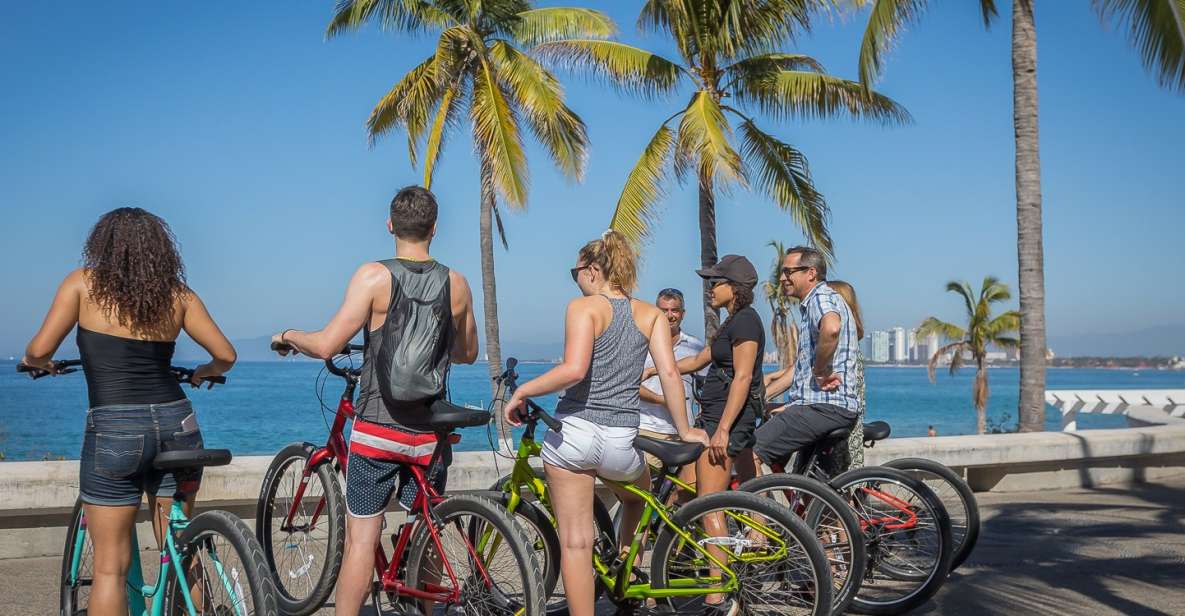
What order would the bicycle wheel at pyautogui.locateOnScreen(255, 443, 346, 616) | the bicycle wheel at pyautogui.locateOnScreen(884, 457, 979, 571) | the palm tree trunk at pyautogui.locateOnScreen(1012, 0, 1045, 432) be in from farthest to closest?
1. the palm tree trunk at pyautogui.locateOnScreen(1012, 0, 1045, 432)
2. the bicycle wheel at pyautogui.locateOnScreen(884, 457, 979, 571)
3. the bicycle wheel at pyautogui.locateOnScreen(255, 443, 346, 616)

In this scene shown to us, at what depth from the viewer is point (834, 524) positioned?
5738mm

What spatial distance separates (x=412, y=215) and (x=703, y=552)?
202 cm

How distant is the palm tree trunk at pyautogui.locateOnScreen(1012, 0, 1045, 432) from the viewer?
516 inches

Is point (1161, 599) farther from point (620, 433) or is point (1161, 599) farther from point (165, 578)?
point (165, 578)

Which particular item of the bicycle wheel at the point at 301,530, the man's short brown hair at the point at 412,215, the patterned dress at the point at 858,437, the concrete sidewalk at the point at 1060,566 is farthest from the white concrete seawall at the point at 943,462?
the man's short brown hair at the point at 412,215

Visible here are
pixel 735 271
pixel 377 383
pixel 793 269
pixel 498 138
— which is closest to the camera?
Answer: pixel 377 383

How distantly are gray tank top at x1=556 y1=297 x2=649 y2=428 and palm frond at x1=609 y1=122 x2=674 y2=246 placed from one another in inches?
482

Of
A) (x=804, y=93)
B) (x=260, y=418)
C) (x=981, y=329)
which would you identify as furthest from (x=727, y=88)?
(x=260, y=418)

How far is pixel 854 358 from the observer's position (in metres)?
6.52

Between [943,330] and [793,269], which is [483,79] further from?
[943,330]

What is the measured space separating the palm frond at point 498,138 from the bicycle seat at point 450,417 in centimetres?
1527

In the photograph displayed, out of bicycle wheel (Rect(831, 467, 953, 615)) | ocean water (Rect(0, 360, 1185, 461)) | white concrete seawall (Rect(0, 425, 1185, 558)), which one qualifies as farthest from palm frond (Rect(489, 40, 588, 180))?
bicycle wheel (Rect(831, 467, 953, 615))

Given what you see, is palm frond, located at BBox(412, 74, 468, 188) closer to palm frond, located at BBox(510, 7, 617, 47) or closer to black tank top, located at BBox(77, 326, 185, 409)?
palm frond, located at BBox(510, 7, 617, 47)

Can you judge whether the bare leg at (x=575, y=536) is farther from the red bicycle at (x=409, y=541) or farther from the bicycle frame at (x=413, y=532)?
the bicycle frame at (x=413, y=532)
